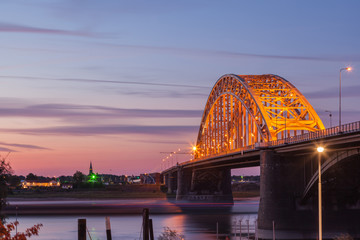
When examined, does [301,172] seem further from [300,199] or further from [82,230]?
[82,230]

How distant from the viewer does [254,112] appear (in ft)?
348

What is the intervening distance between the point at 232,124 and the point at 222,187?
34.4 meters

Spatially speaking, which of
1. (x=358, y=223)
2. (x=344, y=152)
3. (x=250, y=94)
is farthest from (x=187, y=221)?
(x=344, y=152)

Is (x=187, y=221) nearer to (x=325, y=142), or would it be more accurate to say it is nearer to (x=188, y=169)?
(x=325, y=142)

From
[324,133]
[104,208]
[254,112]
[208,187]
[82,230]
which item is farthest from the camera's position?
[208,187]

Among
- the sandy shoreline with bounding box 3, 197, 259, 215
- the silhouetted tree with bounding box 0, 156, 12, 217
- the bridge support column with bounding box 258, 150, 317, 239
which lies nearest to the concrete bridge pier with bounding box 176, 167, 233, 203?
the sandy shoreline with bounding box 3, 197, 259, 215

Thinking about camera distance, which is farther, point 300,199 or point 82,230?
point 300,199

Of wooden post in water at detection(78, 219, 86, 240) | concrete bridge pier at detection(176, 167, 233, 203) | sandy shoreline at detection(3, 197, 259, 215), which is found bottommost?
sandy shoreline at detection(3, 197, 259, 215)

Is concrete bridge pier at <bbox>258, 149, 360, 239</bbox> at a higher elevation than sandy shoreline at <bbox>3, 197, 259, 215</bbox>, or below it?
higher

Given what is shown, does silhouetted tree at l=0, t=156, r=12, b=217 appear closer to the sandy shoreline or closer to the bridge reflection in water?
the bridge reflection in water

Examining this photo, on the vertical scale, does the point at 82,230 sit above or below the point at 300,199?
below

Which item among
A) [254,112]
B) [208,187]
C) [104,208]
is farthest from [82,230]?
[208,187]

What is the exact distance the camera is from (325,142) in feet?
211

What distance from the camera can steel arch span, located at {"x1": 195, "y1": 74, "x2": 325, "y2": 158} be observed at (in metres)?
95.4
